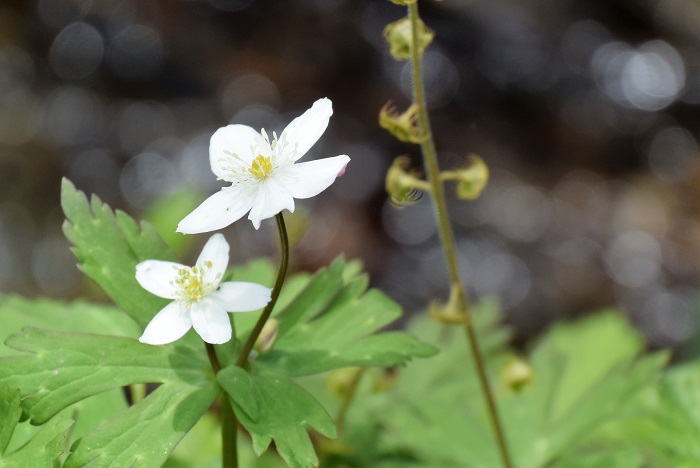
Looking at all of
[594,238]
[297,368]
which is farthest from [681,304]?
[297,368]

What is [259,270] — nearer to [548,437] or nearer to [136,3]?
[548,437]

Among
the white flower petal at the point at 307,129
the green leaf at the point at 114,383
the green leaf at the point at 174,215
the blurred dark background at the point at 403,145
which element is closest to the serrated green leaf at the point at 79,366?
the green leaf at the point at 114,383

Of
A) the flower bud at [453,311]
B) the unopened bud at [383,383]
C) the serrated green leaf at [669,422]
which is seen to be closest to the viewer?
the flower bud at [453,311]

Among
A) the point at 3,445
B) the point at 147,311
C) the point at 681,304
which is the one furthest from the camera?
the point at 681,304

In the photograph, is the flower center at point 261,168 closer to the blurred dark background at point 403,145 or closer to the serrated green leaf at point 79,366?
the serrated green leaf at point 79,366

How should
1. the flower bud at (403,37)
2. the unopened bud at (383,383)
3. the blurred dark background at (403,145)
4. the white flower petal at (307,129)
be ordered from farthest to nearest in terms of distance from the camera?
the blurred dark background at (403,145)
the unopened bud at (383,383)
the flower bud at (403,37)
the white flower petal at (307,129)

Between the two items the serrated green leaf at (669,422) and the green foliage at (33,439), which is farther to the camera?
the serrated green leaf at (669,422)
